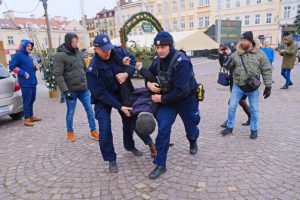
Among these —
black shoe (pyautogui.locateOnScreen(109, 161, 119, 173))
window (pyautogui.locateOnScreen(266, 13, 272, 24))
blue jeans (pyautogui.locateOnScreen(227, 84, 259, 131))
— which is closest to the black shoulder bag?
blue jeans (pyautogui.locateOnScreen(227, 84, 259, 131))

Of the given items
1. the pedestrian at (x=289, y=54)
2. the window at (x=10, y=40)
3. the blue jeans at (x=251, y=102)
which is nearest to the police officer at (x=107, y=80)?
the blue jeans at (x=251, y=102)

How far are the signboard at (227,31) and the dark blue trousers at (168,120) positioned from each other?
1017 inches

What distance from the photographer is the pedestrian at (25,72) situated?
5.79 meters

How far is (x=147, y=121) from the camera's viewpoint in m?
3.12

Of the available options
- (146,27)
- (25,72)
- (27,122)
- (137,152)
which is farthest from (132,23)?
(137,152)

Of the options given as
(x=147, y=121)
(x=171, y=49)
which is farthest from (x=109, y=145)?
(x=171, y=49)

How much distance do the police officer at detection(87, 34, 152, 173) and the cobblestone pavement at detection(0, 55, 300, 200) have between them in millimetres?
493

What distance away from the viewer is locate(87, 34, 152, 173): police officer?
3350mm

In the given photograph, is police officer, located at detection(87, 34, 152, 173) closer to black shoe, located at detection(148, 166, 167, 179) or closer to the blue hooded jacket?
black shoe, located at detection(148, 166, 167, 179)

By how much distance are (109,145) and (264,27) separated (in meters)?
46.7

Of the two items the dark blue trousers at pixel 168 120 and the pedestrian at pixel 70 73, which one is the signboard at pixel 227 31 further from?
the dark blue trousers at pixel 168 120

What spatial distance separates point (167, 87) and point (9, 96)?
4653 mm

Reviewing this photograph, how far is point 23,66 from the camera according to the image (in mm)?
5879

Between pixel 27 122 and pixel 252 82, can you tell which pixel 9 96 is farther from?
pixel 252 82
